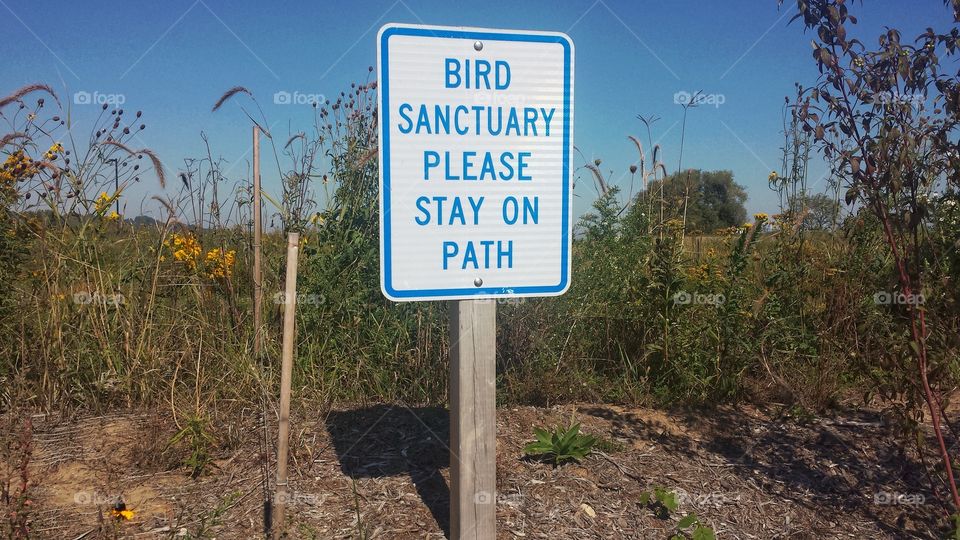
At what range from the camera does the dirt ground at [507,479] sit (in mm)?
3012

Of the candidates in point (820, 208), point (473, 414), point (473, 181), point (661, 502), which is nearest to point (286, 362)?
point (473, 414)

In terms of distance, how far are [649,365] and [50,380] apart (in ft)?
12.1

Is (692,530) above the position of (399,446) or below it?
below

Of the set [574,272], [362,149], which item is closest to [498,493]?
[574,272]

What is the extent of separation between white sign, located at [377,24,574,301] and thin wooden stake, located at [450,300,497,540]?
0.11 metres

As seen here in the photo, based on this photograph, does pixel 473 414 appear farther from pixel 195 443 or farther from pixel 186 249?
pixel 186 249

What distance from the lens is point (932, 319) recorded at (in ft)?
11.6

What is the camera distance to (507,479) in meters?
3.32

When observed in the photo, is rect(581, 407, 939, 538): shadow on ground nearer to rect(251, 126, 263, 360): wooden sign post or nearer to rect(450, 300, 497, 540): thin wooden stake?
rect(450, 300, 497, 540): thin wooden stake

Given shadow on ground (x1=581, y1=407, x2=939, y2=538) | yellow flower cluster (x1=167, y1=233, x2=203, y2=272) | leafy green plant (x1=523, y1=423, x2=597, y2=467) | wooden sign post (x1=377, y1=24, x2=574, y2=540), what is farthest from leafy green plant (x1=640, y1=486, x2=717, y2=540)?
yellow flower cluster (x1=167, y1=233, x2=203, y2=272)

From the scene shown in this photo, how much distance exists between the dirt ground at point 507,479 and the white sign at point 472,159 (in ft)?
3.40

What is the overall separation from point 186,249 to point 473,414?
11.5ft

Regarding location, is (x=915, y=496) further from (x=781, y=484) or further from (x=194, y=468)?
(x=194, y=468)

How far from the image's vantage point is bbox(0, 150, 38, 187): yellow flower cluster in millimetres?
4598
